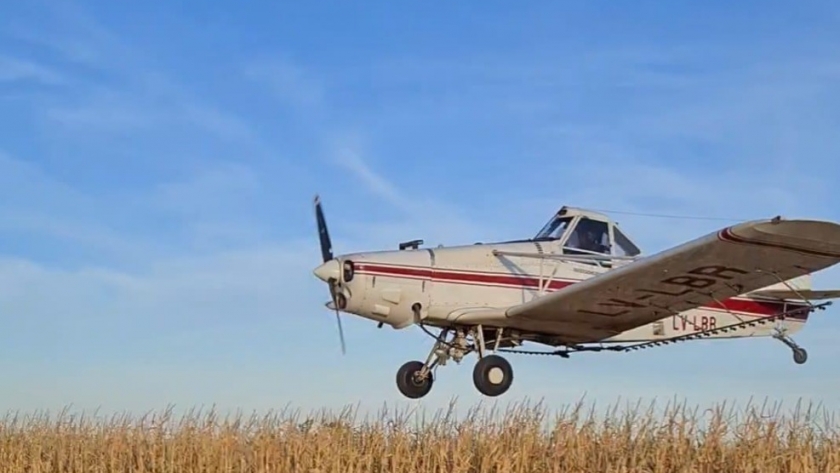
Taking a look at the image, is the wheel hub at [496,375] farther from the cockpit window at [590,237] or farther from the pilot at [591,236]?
the pilot at [591,236]

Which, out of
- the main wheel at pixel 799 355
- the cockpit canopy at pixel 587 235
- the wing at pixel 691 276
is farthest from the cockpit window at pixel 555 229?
the main wheel at pixel 799 355

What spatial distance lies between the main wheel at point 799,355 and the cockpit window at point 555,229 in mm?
4523

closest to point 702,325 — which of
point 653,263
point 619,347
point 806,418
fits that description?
point 619,347

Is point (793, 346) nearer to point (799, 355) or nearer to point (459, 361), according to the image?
point (799, 355)

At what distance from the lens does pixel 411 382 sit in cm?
1524

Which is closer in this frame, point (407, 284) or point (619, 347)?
point (407, 284)

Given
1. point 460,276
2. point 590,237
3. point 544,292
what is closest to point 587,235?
point 590,237

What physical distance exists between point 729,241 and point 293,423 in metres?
5.26

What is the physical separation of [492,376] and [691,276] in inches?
113

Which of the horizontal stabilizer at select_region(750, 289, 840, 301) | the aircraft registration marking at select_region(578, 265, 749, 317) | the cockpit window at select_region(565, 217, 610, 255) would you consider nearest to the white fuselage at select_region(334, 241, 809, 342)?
the cockpit window at select_region(565, 217, 610, 255)

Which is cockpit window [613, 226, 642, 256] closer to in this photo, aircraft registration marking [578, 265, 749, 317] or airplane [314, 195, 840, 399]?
airplane [314, 195, 840, 399]

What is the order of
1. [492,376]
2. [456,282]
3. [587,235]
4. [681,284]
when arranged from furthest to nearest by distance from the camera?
[587,235]
[456,282]
[492,376]
[681,284]

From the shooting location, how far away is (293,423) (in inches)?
389

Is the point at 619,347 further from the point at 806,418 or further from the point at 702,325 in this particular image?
the point at 806,418
